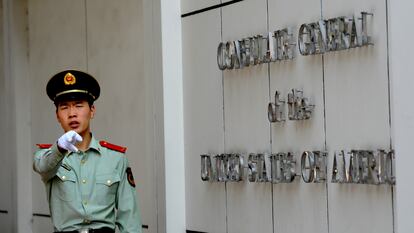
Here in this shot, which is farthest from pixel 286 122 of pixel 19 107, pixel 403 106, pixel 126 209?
pixel 19 107

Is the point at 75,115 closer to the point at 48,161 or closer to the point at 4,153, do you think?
the point at 48,161

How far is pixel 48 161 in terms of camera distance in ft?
19.0

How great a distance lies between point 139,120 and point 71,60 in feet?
5.59

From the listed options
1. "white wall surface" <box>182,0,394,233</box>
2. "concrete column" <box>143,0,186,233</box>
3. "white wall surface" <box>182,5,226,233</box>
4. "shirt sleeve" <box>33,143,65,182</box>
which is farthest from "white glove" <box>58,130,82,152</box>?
"concrete column" <box>143,0,186,233</box>

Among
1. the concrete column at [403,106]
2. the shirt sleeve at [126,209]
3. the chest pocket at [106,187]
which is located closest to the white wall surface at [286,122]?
the concrete column at [403,106]

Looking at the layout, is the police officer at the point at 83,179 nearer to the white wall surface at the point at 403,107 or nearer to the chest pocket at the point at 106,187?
the chest pocket at the point at 106,187

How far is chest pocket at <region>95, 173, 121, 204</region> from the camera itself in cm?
612

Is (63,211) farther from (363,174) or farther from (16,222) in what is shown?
(16,222)

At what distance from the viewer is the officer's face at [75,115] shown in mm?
5980

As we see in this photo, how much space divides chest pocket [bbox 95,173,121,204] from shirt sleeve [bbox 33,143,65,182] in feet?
0.97

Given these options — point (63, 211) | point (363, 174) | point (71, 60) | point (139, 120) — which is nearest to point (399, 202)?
point (363, 174)

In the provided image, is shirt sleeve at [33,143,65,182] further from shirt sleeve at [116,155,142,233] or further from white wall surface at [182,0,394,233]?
white wall surface at [182,0,394,233]

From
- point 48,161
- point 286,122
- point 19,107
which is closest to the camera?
point 48,161

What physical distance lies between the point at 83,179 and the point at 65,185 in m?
0.12
